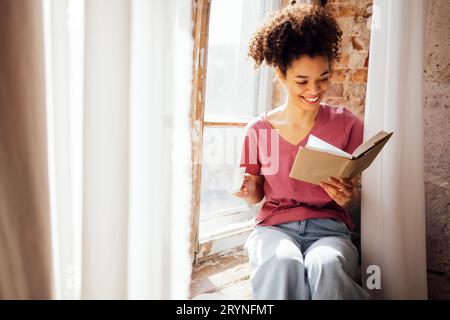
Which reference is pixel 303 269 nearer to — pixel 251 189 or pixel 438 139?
pixel 251 189

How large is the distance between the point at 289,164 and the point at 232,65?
78cm

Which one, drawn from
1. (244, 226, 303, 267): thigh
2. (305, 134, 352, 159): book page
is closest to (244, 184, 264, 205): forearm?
(244, 226, 303, 267): thigh

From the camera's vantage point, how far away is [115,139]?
2.32 ft

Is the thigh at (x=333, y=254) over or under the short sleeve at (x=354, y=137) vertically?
under

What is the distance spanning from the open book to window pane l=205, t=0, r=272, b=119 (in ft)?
2.76

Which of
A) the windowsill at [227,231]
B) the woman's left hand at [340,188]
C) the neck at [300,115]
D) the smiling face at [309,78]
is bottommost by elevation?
the windowsill at [227,231]

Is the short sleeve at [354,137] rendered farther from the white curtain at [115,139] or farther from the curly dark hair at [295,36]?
the white curtain at [115,139]

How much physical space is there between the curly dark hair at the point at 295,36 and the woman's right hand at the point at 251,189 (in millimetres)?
376

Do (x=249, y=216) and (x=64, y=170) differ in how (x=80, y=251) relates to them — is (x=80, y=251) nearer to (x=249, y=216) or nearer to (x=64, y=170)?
(x=64, y=170)

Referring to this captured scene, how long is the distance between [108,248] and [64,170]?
19 cm

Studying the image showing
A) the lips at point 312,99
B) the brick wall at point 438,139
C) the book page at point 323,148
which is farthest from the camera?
the brick wall at point 438,139

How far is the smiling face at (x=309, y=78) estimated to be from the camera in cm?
108

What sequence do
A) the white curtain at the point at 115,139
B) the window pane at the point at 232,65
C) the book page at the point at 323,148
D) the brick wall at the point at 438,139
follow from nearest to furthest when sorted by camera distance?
1. the white curtain at the point at 115,139
2. the book page at the point at 323,148
3. the brick wall at the point at 438,139
4. the window pane at the point at 232,65

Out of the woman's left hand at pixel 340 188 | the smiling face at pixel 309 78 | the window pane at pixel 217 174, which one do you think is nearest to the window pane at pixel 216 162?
the window pane at pixel 217 174
